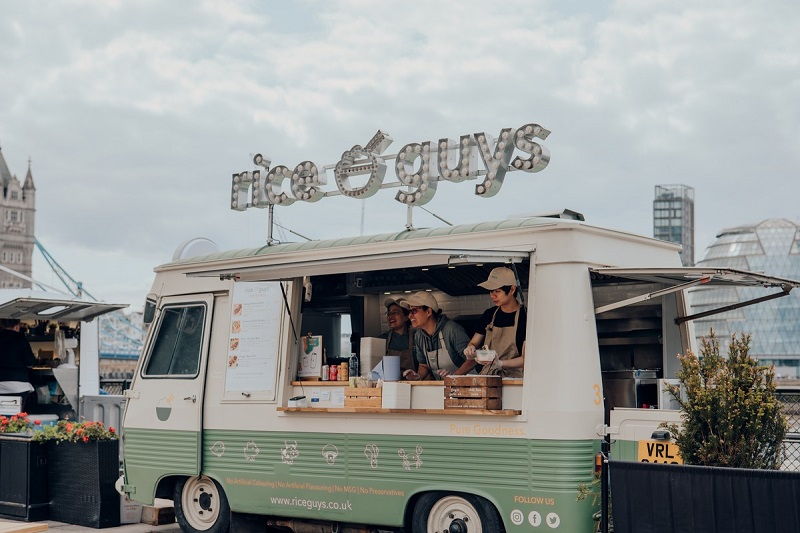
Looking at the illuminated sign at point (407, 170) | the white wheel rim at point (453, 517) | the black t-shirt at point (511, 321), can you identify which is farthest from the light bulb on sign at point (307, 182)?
the white wheel rim at point (453, 517)

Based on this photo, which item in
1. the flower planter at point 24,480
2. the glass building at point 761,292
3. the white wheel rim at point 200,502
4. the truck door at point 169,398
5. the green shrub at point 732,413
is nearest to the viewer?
the green shrub at point 732,413

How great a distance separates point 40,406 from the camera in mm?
16359

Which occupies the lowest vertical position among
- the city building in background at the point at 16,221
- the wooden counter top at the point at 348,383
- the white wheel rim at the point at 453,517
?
the white wheel rim at the point at 453,517

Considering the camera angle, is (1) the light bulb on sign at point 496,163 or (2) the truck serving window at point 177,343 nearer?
(1) the light bulb on sign at point 496,163

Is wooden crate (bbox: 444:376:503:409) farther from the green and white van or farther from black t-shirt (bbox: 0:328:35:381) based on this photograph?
black t-shirt (bbox: 0:328:35:381)

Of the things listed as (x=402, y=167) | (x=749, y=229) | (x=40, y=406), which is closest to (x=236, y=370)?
(x=402, y=167)

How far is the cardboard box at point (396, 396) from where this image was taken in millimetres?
8680

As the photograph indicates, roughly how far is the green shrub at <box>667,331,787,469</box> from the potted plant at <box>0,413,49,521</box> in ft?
23.1

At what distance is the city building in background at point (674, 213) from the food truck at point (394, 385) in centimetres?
18216

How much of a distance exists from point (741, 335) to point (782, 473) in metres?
1.25

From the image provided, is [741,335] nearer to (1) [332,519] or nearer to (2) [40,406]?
(1) [332,519]

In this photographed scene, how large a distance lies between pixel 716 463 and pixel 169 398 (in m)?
5.54

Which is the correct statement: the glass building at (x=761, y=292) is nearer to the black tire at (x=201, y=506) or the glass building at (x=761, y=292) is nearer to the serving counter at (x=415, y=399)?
the black tire at (x=201, y=506)

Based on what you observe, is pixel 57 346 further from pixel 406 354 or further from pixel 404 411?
pixel 404 411
